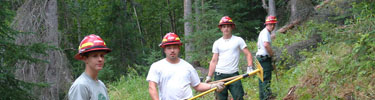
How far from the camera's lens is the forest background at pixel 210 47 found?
186 inches

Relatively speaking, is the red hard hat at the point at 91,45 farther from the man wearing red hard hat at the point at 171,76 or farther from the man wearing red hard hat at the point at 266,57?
the man wearing red hard hat at the point at 266,57

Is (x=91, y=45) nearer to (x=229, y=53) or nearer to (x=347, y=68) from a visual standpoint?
(x=229, y=53)

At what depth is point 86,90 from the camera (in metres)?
2.59

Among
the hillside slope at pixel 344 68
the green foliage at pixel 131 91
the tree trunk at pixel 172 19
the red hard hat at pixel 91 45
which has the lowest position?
the green foliage at pixel 131 91

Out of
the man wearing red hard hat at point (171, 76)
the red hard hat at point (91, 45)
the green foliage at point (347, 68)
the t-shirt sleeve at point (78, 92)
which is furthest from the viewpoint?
the green foliage at point (347, 68)

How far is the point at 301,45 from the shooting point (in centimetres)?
854

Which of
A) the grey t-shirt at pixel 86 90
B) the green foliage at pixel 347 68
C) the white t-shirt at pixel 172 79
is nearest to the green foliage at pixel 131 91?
the green foliage at pixel 347 68

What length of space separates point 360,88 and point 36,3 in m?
7.45

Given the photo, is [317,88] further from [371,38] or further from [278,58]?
[278,58]

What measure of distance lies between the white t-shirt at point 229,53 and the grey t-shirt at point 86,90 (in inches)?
124

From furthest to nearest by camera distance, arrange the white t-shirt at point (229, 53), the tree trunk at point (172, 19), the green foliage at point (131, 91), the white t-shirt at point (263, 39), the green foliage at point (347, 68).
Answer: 1. the tree trunk at point (172, 19)
2. the green foliage at point (131, 91)
3. the white t-shirt at point (263, 39)
4. the white t-shirt at point (229, 53)
5. the green foliage at point (347, 68)

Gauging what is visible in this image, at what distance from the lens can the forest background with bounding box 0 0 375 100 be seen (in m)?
4.73

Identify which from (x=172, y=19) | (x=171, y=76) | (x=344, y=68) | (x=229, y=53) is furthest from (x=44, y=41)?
(x=172, y=19)

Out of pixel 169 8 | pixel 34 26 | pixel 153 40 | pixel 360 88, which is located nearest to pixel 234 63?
pixel 360 88
